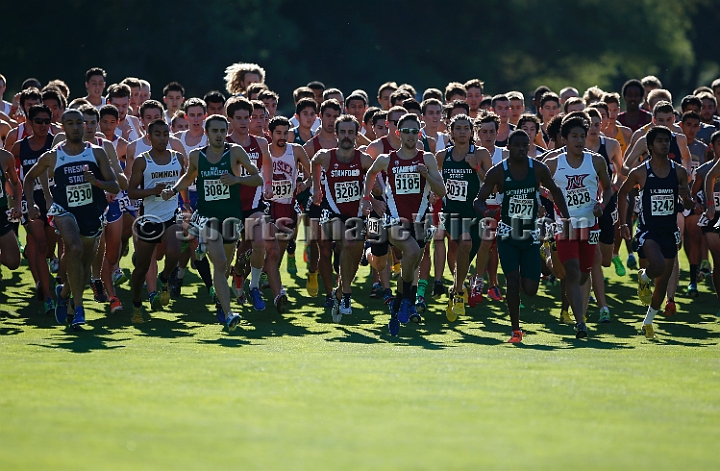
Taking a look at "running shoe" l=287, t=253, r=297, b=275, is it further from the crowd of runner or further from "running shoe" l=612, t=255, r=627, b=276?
"running shoe" l=612, t=255, r=627, b=276

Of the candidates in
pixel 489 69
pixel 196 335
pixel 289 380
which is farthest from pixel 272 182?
pixel 489 69

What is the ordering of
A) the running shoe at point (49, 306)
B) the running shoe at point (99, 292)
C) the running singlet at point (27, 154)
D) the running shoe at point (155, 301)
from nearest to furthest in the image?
1. the running shoe at point (49, 306)
2. the running singlet at point (27, 154)
3. the running shoe at point (155, 301)
4. the running shoe at point (99, 292)

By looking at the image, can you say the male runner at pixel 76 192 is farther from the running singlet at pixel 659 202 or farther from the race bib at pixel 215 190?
the running singlet at pixel 659 202

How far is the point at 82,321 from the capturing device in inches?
465

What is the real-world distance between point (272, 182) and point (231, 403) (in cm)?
611

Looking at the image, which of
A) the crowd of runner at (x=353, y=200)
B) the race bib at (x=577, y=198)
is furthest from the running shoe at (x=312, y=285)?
the race bib at (x=577, y=198)

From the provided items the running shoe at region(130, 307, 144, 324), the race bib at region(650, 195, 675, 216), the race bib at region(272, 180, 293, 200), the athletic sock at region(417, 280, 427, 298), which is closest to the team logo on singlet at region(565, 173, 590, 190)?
the race bib at region(650, 195, 675, 216)

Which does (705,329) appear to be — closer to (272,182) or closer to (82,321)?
(272,182)

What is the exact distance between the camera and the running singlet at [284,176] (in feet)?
45.4

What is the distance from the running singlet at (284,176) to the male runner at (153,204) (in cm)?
128

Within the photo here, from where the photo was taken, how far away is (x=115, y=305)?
43.1ft

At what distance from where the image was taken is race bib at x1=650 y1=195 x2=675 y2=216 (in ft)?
38.5

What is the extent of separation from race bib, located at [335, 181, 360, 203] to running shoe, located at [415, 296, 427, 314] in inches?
49.4

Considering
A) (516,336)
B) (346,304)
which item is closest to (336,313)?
(346,304)
